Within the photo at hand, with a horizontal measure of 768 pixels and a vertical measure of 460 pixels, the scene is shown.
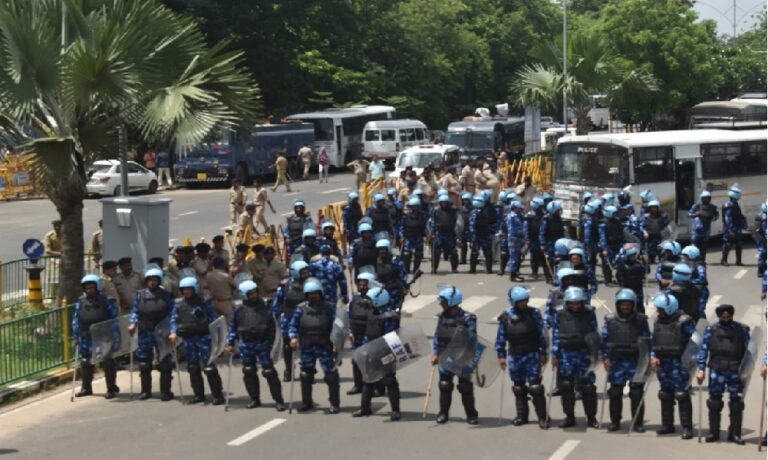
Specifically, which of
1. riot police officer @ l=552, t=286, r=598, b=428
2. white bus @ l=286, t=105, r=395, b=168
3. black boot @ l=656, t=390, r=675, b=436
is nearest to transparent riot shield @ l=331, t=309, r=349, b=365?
riot police officer @ l=552, t=286, r=598, b=428

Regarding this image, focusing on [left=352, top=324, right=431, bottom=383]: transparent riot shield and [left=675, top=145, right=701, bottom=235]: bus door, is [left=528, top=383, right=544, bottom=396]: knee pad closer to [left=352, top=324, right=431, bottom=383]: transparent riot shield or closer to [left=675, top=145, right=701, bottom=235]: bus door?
[left=352, top=324, right=431, bottom=383]: transparent riot shield

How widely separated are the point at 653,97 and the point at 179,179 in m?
19.6

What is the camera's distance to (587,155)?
3091 cm

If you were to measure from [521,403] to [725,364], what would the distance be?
228 centimetres

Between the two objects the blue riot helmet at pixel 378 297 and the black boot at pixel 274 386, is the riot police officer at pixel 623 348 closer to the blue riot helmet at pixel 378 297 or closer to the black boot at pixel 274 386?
the blue riot helmet at pixel 378 297

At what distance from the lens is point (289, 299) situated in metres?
17.1

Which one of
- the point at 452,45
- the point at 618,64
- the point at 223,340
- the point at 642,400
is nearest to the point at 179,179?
the point at 618,64

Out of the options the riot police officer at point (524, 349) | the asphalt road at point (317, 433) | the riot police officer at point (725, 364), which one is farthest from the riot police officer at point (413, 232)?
the riot police officer at point (725, 364)

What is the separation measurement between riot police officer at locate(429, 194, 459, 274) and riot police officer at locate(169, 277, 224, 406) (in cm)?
1093

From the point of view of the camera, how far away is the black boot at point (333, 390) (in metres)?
15.5

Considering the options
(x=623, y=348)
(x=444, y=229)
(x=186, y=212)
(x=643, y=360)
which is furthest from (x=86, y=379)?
(x=186, y=212)

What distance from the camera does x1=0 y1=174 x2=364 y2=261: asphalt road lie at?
3359cm

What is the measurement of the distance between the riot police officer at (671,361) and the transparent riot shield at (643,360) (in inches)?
4.7

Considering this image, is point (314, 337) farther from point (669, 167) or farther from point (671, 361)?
point (669, 167)
